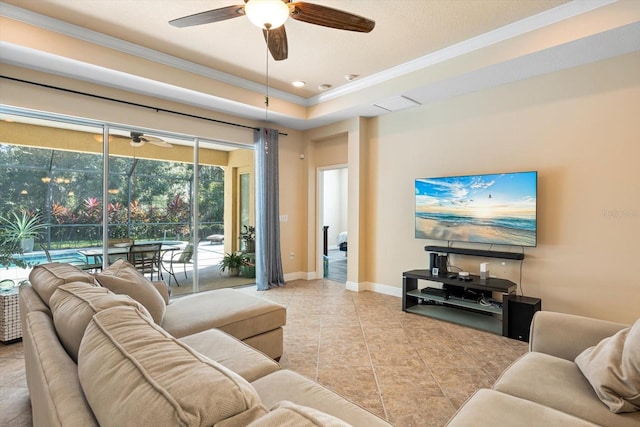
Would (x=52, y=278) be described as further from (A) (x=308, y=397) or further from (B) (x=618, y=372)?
(B) (x=618, y=372)

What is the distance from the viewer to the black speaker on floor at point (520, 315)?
3250mm

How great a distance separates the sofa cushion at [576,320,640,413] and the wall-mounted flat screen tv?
2.26 metres

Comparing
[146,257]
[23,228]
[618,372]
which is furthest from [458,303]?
[23,228]

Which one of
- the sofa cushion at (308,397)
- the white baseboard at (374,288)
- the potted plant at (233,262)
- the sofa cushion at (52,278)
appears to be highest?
the sofa cushion at (52,278)

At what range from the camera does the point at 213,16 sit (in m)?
2.35

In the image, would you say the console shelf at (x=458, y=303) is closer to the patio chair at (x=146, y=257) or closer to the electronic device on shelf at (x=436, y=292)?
the electronic device on shelf at (x=436, y=292)

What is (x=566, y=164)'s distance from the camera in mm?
3449

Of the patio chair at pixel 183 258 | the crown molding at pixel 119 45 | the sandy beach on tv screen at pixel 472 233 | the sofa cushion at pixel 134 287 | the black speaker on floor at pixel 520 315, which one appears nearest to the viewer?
the sofa cushion at pixel 134 287

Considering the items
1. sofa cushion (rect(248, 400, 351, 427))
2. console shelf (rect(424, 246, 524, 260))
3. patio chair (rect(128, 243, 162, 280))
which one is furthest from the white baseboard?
sofa cushion (rect(248, 400, 351, 427))

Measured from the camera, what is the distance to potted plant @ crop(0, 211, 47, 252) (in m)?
3.48

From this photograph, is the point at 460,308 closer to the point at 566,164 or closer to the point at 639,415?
the point at 566,164

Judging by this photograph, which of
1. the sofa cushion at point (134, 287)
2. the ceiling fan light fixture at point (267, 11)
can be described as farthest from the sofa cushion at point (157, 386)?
the ceiling fan light fixture at point (267, 11)

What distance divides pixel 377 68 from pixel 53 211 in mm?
4160

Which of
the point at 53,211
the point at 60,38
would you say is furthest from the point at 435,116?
the point at 53,211
